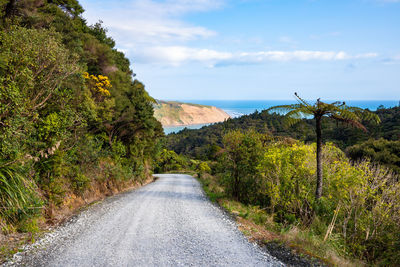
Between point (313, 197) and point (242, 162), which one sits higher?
point (242, 162)

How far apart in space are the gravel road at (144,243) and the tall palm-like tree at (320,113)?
429 cm

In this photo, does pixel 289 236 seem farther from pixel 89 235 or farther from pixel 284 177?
pixel 89 235

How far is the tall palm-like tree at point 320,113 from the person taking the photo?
27.9ft

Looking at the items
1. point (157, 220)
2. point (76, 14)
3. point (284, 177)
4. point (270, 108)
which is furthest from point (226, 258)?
point (76, 14)

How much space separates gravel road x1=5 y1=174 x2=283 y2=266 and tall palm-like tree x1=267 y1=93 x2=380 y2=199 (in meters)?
4.29

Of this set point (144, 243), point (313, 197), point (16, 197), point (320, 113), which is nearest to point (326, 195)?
point (313, 197)

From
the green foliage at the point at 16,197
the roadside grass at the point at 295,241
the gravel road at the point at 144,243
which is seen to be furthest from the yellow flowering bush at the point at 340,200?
the green foliage at the point at 16,197

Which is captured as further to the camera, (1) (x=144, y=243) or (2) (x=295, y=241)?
(2) (x=295, y=241)

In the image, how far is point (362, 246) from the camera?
862 centimetres

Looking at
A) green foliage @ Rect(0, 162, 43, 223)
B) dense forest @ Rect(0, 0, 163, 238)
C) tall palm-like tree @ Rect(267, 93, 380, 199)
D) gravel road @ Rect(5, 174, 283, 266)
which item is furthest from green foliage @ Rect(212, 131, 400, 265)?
green foliage @ Rect(0, 162, 43, 223)

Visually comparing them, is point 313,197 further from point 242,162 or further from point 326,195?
point 242,162

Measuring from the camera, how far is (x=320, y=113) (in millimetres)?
9039

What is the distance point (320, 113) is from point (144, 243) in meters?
7.49

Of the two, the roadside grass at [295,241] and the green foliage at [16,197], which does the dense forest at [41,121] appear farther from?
the roadside grass at [295,241]
